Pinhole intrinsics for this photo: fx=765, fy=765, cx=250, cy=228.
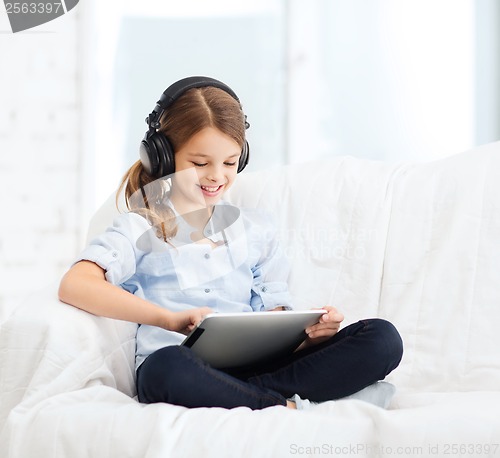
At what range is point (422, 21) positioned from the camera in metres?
2.67

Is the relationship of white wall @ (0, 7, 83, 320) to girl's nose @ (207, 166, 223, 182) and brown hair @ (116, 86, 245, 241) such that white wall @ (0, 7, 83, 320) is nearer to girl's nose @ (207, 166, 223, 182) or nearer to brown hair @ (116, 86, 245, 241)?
brown hair @ (116, 86, 245, 241)

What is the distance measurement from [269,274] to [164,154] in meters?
0.31

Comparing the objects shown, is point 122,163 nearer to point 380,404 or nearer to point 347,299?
point 347,299

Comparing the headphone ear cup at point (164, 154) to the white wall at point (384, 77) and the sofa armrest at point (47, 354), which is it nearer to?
the sofa armrest at point (47, 354)

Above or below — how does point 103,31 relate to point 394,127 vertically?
above

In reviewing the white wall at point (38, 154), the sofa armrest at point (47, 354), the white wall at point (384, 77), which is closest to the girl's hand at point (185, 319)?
the sofa armrest at point (47, 354)

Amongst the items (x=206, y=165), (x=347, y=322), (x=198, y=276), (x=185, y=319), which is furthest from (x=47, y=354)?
(x=347, y=322)

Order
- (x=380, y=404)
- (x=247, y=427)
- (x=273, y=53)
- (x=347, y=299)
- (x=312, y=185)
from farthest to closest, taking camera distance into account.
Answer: (x=273, y=53), (x=312, y=185), (x=347, y=299), (x=380, y=404), (x=247, y=427)

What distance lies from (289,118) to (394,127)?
1.21ft

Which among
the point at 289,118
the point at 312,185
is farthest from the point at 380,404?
the point at 289,118

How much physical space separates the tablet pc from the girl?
0.03m

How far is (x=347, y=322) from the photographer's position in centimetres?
146

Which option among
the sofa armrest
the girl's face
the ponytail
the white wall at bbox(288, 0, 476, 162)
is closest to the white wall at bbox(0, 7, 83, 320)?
the white wall at bbox(288, 0, 476, 162)

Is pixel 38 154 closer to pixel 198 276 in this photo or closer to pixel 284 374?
pixel 198 276
